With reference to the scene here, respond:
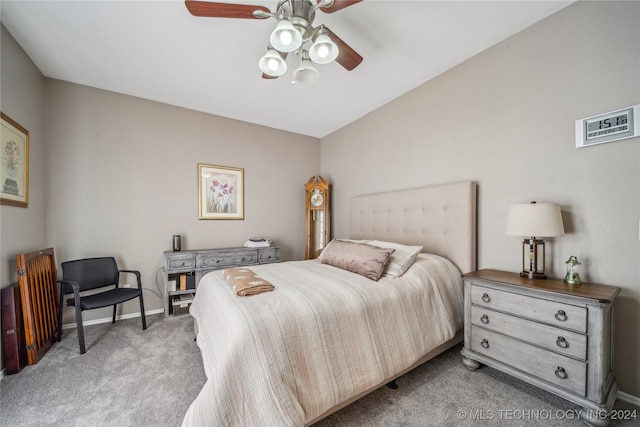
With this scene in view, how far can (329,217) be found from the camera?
4.11m

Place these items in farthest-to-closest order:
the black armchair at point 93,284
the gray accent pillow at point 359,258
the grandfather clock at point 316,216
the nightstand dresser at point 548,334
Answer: the grandfather clock at point 316,216, the black armchair at point 93,284, the gray accent pillow at point 359,258, the nightstand dresser at point 548,334

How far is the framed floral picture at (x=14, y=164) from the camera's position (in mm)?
1896

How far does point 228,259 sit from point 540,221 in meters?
3.19

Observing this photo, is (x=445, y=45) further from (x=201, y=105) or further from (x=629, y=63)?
(x=201, y=105)

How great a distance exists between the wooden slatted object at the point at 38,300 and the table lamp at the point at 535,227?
12.4ft

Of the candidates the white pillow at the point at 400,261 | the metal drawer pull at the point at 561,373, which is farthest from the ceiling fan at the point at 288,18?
the metal drawer pull at the point at 561,373

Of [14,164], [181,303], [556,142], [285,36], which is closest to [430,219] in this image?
[556,142]

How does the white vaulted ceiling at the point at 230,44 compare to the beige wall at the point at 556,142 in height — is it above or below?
above

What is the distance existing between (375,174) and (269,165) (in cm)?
172

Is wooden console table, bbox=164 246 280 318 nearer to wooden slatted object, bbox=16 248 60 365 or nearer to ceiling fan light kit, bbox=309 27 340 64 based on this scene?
wooden slatted object, bbox=16 248 60 365

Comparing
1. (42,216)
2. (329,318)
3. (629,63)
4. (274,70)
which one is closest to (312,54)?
(274,70)

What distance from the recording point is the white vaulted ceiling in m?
1.77

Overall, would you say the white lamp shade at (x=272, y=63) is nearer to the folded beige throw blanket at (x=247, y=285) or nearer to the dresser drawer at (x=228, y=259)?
the folded beige throw blanket at (x=247, y=285)

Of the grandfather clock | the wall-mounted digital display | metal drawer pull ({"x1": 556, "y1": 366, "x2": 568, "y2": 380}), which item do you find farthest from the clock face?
metal drawer pull ({"x1": 556, "y1": 366, "x2": 568, "y2": 380})
